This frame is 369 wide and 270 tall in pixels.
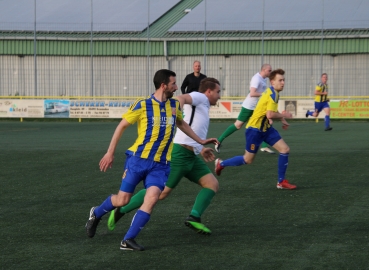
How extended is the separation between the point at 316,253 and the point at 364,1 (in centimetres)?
2718

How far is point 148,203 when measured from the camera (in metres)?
6.24

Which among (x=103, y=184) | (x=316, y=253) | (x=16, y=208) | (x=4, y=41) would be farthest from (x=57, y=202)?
(x=4, y=41)

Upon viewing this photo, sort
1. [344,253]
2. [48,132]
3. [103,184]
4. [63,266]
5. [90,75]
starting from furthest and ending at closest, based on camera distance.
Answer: [90,75] → [48,132] → [103,184] → [344,253] → [63,266]

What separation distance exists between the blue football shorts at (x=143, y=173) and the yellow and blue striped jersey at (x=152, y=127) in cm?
5

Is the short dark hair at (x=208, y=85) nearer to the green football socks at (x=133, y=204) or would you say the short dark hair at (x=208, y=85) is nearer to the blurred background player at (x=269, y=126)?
the green football socks at (x=133, y=204)

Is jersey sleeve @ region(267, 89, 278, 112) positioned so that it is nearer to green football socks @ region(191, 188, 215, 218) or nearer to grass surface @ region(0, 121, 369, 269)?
grass surface @ region(0, 121, 369, 269)

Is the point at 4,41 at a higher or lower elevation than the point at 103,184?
higher

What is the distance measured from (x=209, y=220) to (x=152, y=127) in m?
1.71

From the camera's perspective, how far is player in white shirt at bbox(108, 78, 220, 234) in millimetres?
7023

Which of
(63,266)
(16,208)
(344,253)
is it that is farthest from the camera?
(16,208)

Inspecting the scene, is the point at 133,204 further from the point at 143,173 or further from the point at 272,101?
the point at 272,101

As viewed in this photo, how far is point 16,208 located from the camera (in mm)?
8336

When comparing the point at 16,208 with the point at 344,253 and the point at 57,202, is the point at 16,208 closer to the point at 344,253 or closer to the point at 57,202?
the point at 57,202

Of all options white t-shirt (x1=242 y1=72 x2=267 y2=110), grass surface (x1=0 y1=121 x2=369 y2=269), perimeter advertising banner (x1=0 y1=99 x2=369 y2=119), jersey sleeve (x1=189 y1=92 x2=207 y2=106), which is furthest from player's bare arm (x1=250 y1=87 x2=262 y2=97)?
perimeter advertising banner (x1=0 y1=99 x2=369 y2=119)
